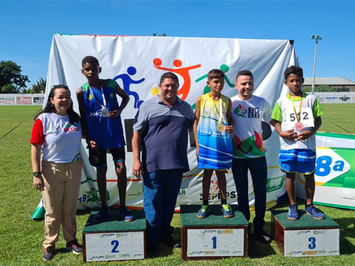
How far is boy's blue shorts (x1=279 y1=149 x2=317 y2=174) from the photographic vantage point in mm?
3127

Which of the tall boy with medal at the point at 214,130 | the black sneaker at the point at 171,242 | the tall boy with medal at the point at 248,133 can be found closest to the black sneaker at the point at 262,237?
the tall boy with medal at the point at 248,133

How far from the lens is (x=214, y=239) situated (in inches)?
118

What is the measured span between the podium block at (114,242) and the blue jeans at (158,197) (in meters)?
0.13

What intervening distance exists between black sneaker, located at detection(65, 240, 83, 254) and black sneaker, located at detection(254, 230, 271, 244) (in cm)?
190

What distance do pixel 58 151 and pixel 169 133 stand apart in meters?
1.04

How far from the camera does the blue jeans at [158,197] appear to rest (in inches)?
120

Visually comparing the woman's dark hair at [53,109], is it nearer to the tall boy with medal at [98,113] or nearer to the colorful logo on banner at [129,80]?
the tall boy with medal at [98,113]

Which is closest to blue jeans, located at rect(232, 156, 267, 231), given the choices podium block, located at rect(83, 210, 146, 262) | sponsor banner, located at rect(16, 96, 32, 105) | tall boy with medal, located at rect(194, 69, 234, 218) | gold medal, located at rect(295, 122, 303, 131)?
tall boy with medal, located at rect(194, 69, 234, 218)

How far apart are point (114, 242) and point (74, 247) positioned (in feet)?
1.52

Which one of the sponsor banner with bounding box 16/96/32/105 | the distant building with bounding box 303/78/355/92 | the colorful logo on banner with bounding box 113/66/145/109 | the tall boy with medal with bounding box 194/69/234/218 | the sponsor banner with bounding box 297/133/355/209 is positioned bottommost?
the sponsor banner with bounding box 297/133/355/209

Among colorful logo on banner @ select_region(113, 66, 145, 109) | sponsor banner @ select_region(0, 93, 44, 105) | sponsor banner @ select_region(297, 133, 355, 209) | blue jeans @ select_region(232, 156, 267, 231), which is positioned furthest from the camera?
sponsor banner @ select_region(0, 93, 44, 105)

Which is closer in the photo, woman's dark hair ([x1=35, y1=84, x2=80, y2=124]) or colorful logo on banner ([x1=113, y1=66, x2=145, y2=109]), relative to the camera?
woman's dark hair ([x1=35, y1=84, x2=80, y2=124])

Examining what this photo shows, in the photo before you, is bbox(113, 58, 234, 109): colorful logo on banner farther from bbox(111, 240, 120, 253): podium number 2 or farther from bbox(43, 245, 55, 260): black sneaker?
bbox(43, 245, 55, 260): black sneaker

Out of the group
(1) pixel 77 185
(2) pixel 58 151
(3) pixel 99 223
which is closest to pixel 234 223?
(3) pixel 99 223
